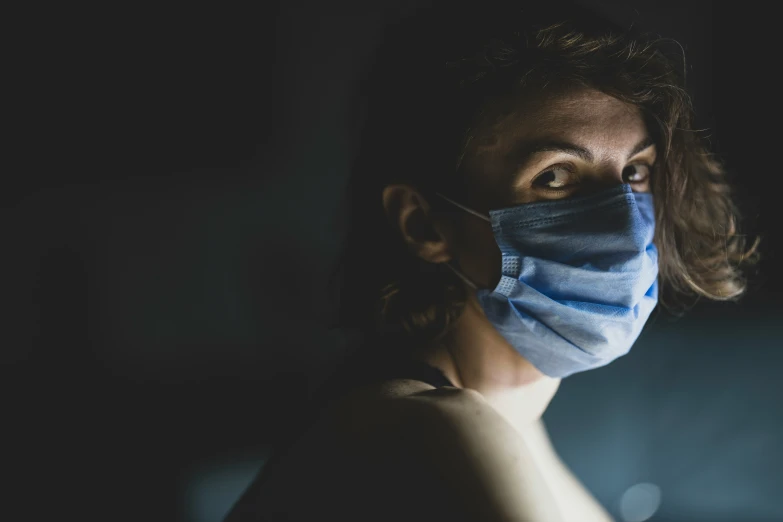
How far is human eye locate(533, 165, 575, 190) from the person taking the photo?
3.84 ft

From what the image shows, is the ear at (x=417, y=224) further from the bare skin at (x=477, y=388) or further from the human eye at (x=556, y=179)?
the human eye at (x=556, y=179)

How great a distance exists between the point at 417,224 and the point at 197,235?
795mm

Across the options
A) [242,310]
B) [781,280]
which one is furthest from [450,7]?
[781,280]

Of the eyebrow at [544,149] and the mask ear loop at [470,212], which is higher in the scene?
the eyebrow at [544,149]

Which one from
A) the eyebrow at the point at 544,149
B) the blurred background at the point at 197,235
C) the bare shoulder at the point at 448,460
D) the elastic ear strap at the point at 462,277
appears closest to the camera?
the bare shoulder at the point at 448,460

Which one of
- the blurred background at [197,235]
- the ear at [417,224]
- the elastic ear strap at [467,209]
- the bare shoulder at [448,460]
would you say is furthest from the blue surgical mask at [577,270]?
the blurred background at [197,235]

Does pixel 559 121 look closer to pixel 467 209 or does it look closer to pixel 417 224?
pixel 467 209

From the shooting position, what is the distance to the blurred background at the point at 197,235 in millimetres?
1544

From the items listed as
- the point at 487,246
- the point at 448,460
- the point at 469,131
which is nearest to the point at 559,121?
the point at 469,131

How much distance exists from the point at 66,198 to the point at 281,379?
836mm

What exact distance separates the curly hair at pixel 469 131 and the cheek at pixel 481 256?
0.07 m

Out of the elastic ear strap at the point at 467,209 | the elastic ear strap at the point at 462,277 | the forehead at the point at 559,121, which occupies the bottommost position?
the elastic ear strap at the point at 462,277

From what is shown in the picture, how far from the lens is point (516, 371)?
1.31 meters

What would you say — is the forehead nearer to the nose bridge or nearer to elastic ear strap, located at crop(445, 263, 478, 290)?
the nose bridge
